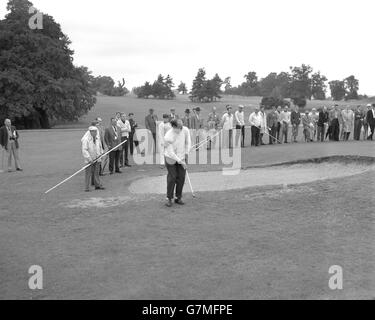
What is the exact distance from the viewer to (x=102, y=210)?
1389 centimetres

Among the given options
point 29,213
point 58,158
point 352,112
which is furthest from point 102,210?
point 352,112

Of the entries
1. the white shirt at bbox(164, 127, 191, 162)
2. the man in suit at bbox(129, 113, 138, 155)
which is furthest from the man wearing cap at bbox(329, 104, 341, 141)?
the white shirt at bbox(164, 127, 191, 162)

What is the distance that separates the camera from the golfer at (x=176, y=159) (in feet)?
45.1

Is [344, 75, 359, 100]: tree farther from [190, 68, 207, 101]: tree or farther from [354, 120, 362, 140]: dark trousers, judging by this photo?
[354, 120, 362, 140]: dark trousers

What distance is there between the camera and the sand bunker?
1658cm

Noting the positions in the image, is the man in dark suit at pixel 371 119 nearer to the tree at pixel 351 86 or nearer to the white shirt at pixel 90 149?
the white shirt at pixel 90 149

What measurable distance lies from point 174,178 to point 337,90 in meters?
113

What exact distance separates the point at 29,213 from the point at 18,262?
439cm

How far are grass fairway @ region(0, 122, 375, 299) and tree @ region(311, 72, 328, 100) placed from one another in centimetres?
10128

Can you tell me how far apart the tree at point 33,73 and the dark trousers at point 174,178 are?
137ft

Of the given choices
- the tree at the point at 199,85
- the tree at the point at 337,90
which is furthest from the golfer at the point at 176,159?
the tree at the point at 337,90

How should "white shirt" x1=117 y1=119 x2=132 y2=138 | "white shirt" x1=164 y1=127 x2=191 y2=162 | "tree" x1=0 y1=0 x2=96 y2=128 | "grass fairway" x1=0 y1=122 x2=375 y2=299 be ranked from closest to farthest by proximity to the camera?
"grass fairway" x1=0 y1=122 x2=375 y2=299
"white shirt" x1=164 y1=127 x2=191 y2=162
"white shirt" x1=117 y1=119 x2=132 y2=138
"tree" x1=0 y1=0 x2=96 y2=128

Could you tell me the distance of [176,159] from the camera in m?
13.7

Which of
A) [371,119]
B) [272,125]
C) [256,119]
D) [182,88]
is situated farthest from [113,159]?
[182,88]
